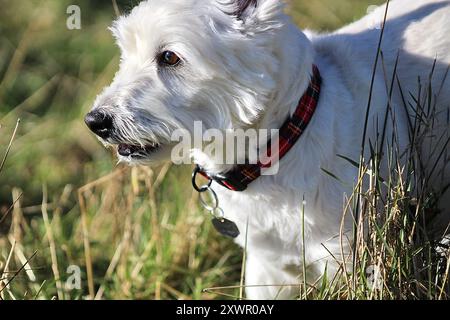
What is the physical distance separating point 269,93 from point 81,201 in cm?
145

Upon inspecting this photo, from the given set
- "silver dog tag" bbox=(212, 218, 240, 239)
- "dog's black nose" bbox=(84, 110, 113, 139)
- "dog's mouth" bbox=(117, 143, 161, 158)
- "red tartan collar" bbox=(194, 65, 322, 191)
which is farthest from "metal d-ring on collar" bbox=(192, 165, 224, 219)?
"dog's black nose" bbox=(84, 110, 113, 139)

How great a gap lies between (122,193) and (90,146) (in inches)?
36.7

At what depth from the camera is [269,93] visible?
2.98m

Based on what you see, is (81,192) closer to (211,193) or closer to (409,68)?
(211,193)

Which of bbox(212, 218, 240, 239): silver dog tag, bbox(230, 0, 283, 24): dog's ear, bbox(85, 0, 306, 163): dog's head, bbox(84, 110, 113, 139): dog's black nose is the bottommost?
bbox(212, 218, 240, 239): silver dog tag

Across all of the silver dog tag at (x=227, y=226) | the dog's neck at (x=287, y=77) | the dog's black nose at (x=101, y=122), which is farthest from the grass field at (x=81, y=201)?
the dog's neck at (x=287, y=77)

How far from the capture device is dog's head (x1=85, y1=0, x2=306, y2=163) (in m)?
2.92

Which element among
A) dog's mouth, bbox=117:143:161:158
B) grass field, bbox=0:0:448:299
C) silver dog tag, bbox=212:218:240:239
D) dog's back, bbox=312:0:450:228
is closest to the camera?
dog's mouth, bbox=117:143:161:158

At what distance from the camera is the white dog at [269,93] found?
293 cm

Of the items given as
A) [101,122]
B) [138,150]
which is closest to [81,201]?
[138,150]

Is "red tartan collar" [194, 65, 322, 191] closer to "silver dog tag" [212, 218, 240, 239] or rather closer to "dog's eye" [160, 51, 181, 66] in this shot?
"silver dog tag" [212, 218, 240, 239]

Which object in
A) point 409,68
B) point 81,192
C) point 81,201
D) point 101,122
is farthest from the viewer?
point 81,192

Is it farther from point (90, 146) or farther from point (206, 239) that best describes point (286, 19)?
point (90, 146)
